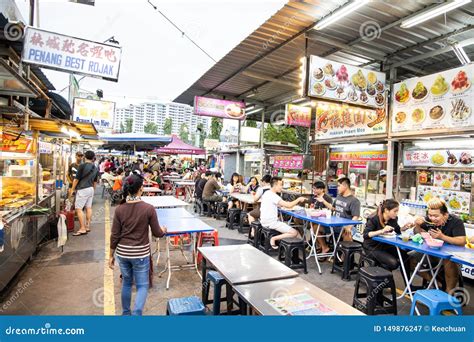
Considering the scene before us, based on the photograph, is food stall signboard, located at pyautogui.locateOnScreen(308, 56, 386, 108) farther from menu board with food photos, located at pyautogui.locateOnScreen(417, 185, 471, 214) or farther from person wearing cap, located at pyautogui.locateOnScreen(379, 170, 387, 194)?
menu board with food photos, located at pyautogui.locateOnScreen(417, 185, 471, 214)

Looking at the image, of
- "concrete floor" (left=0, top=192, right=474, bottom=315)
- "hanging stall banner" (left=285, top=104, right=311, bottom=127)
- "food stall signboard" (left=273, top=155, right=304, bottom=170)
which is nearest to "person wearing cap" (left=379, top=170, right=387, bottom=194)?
"concrete floor" (left=0, top=192, right=474, bottom=315)

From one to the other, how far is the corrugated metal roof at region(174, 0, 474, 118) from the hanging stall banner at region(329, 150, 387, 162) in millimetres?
2373

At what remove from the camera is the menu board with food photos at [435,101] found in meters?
5.84

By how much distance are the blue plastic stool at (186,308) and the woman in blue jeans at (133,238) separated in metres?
0.66

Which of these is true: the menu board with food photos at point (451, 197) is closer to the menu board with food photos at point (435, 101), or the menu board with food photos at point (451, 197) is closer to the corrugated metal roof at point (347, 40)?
the menu board with food photos at point (435, 101)

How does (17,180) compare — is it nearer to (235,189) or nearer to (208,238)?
(208,238)

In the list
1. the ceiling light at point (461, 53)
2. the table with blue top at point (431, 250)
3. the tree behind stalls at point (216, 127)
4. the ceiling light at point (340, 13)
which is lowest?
the table with blue top at point (431, 250)

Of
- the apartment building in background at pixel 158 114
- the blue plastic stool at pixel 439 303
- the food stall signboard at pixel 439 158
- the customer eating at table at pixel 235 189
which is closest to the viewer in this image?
the blue plastic stool at pixel 439 303

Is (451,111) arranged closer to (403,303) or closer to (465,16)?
(465,16)

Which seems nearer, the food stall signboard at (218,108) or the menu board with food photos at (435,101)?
the menu board with food photos at (435,101)

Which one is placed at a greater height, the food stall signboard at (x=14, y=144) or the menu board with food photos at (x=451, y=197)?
the food stall signboard at (x=14, y=144)

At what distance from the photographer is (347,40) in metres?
6.97

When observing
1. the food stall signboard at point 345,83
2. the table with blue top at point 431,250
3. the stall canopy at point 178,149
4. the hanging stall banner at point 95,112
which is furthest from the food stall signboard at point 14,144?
the stall canopy at point 178,149
